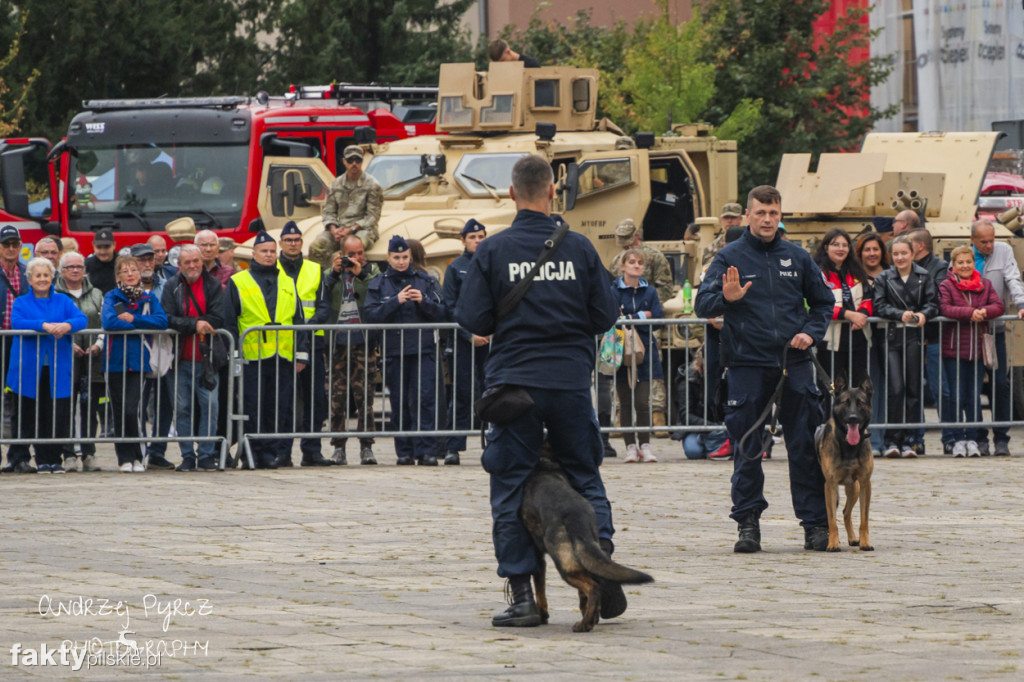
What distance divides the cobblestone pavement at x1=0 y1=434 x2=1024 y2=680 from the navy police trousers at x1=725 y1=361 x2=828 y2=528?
30cm

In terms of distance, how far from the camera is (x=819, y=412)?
9547 millimetres

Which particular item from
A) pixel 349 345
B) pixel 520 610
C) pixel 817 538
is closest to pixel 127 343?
pixel 349 345

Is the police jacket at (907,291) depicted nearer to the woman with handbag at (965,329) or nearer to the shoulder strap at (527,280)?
the woman with handbag at (965,329)

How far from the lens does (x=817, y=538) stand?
31.2ft

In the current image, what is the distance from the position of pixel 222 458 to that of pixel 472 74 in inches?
316

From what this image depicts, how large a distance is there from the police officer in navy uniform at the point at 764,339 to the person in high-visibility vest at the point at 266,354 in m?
5.30

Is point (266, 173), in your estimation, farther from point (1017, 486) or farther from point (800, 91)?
point (800, 91)

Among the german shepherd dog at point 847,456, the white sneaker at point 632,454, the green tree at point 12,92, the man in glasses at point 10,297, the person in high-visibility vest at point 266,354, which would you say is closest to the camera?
the german shepherd dog at point 847,456

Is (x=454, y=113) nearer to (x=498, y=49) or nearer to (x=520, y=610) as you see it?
(x=498, y=49)

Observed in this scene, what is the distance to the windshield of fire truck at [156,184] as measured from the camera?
852 inches

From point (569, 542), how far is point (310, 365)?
740 cm

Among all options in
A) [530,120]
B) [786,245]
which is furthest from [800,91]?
[786,245]

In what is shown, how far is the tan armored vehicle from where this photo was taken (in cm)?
1853

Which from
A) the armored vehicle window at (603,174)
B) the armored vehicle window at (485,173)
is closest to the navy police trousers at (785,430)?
the armored vehicle window at (603,174)
